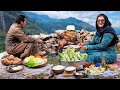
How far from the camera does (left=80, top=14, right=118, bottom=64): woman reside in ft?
24.6

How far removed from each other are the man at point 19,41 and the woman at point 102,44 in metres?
0.89

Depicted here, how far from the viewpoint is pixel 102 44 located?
24.7 ft

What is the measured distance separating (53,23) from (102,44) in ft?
3.08

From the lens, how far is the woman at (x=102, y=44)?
751 centimetres

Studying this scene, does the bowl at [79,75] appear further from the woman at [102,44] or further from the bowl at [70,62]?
the woman at [102,44]

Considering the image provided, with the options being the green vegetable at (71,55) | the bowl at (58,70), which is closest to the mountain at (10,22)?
the green vegetable at (71,55)

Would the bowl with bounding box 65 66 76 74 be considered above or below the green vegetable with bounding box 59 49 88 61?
below

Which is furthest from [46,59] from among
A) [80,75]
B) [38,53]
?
[80,75]

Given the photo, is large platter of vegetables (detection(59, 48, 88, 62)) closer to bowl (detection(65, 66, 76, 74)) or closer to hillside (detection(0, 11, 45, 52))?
bowl (detection(65, 66, 76, 74))

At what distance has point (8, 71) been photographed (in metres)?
7.47

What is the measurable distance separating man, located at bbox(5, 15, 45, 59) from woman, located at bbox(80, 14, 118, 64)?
889 mm

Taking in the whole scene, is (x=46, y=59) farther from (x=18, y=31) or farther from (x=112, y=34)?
(x=112, y=34)

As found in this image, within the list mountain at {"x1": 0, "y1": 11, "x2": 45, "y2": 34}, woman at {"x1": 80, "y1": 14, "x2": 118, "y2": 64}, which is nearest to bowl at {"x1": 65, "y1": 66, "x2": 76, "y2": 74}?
woman at {"x1": 80, "y1": 14, "x2": 118, "y2": 64}

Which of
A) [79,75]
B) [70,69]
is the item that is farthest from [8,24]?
[79,75]
